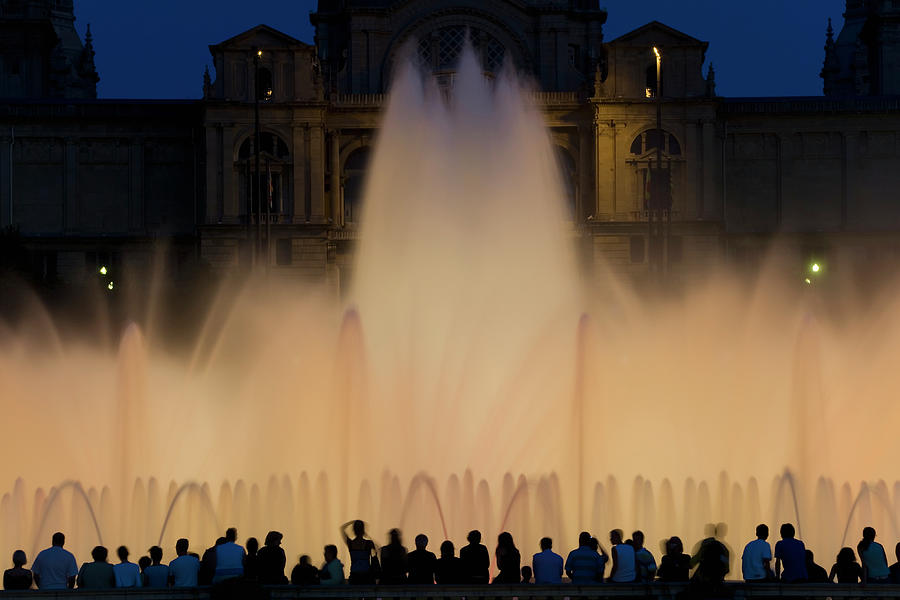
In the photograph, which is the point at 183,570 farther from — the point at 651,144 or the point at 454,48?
the point at 454,48

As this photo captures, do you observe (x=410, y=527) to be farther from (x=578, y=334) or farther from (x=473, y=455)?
(x=578, y=334)

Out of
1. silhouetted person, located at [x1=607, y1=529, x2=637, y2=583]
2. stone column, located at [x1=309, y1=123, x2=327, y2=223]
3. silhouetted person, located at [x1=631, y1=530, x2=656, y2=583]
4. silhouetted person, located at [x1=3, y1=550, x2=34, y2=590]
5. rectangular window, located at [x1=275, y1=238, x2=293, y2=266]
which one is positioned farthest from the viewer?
stone column, located at [x1=309, y1=123, x2=327, y2=223]

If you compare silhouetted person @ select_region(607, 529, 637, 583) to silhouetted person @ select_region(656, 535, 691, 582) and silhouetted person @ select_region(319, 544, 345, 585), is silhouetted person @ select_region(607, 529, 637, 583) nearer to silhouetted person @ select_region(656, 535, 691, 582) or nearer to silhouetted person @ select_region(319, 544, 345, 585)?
silhouetted person @ select_region(656, 535, 691, 582)

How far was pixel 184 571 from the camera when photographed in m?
27.5

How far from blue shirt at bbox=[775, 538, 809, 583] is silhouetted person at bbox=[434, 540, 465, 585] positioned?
435 centimetres

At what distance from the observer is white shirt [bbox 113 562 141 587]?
27.4m

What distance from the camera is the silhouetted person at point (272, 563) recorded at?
27.5m

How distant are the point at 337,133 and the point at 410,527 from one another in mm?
59793

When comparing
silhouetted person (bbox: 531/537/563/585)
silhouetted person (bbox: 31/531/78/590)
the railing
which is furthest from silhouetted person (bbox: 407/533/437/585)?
silhouetted person (bbox: 31/531/78/590)

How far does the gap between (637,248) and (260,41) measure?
1938 cm

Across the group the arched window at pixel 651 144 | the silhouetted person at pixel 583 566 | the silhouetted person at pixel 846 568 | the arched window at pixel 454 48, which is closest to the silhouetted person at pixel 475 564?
the silhouetted person at pixel 583 566

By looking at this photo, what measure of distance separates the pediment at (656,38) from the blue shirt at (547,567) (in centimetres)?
6633

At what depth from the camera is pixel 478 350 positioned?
4622 cm

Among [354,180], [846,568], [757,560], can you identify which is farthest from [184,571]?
[354,180]
